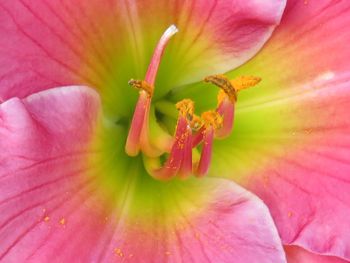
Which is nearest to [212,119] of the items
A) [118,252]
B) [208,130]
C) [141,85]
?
[208,130]

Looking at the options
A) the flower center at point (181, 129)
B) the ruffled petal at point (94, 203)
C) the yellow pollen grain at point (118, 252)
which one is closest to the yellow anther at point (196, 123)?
the flower center at point (181, 129)

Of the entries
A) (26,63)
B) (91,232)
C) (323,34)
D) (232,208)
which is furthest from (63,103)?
(323,34)

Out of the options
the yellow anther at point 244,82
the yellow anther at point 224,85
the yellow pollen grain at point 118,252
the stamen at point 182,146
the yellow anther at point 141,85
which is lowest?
the yellow pollen grain at point 118,252

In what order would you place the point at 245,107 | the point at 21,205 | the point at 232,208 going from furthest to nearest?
the point at 245,107
the point at 232,208
the point at 21,205

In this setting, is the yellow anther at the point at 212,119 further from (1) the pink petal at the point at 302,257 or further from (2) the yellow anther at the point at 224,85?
(1) the pink petal at the point at 302,257

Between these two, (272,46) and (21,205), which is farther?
(272,46)

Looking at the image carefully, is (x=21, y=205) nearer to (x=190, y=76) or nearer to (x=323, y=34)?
(x=190, y=76)

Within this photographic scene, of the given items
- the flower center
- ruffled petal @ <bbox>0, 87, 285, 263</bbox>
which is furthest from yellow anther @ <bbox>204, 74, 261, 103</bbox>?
ruffled petal @ <bbox>0, 87, 285, 263</bbox>
